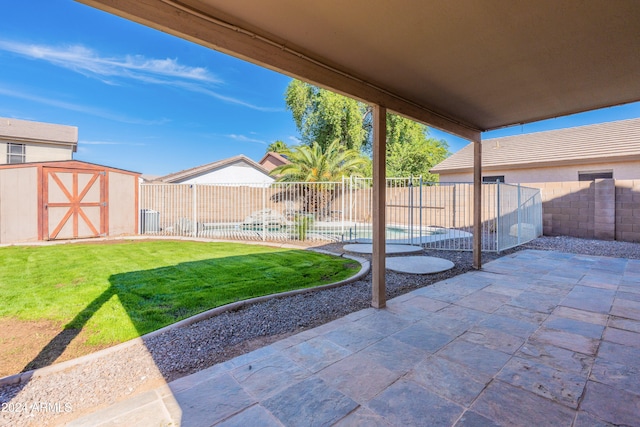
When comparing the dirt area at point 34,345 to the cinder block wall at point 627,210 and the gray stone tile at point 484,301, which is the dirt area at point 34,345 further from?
the cinder block wall at point 627,210

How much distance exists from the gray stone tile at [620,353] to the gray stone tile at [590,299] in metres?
1.01

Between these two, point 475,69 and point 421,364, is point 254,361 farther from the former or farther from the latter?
point 475,69

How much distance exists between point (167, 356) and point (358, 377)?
1.62 metres

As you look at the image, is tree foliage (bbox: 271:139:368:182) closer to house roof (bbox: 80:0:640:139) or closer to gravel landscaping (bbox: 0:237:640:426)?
gravel landscaping (bbox: 0:237:640:426)

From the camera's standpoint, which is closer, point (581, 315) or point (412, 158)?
point (581, 315)

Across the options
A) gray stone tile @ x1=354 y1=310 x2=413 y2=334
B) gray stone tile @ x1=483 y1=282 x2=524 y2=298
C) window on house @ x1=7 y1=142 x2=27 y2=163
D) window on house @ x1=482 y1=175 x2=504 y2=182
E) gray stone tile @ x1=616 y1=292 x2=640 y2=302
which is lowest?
gray stone tile @ x1=354 y1=310 x2=413 y2=334

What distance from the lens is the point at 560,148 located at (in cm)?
1292

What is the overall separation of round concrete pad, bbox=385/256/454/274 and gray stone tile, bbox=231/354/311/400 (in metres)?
3.40

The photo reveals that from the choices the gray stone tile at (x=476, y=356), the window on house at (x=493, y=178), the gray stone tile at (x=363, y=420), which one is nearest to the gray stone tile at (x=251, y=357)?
the gray stone tile at (x=363, y=420)

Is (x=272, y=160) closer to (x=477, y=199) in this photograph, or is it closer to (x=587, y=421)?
(x=477, y=199)

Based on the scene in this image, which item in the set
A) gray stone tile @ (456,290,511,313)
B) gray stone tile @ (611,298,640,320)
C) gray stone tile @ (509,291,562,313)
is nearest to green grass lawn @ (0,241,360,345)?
gray stone tile @ (456,290,511,313)

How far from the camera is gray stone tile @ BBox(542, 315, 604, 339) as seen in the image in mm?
2830

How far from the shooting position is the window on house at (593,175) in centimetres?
1154

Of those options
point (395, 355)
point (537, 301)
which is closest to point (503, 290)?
point (537, 301)
